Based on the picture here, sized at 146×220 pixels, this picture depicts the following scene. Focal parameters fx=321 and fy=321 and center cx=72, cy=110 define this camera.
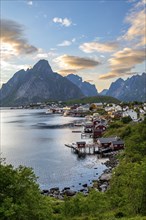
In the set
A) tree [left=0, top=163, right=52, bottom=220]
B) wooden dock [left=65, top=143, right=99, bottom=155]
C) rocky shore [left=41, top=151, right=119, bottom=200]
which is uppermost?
tree [left=0, top=163, right=52, bottom=220]

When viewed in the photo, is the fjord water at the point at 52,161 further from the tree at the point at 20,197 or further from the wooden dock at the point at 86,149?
the tree at the point at 20,197

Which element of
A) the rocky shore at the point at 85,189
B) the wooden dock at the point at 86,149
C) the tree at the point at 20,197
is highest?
the tree at the point at 20,197

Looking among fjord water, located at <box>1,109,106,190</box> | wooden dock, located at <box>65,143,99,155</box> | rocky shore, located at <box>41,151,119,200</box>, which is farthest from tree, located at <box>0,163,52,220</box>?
wooden dock, located at <box>65,143,99,155</box>

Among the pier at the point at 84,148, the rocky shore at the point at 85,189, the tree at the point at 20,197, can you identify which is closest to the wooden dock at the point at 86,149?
the pier at the point at 84,148

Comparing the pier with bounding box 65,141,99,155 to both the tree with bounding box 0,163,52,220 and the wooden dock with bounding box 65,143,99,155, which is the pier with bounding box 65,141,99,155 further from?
A: the tree with bounding box 0,163,52,220

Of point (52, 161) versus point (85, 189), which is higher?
point (52, 161)

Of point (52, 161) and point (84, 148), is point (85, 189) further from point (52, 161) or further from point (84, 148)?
point (84, 148)

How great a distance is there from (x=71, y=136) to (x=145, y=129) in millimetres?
55642

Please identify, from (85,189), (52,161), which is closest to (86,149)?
(52,161)

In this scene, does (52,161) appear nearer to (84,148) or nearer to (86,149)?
(84,148)

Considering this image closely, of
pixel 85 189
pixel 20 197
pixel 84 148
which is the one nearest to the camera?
pixel 20 197

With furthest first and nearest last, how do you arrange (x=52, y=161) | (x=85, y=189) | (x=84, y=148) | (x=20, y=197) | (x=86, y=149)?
(x=86, y=149)
(x=84, y=148)
(x=52, y=161)
(x=85, y=189)
(x=20, y=197)

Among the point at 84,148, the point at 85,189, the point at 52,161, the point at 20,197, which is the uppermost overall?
the point at 20,197

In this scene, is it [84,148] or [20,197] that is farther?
[84,148]
